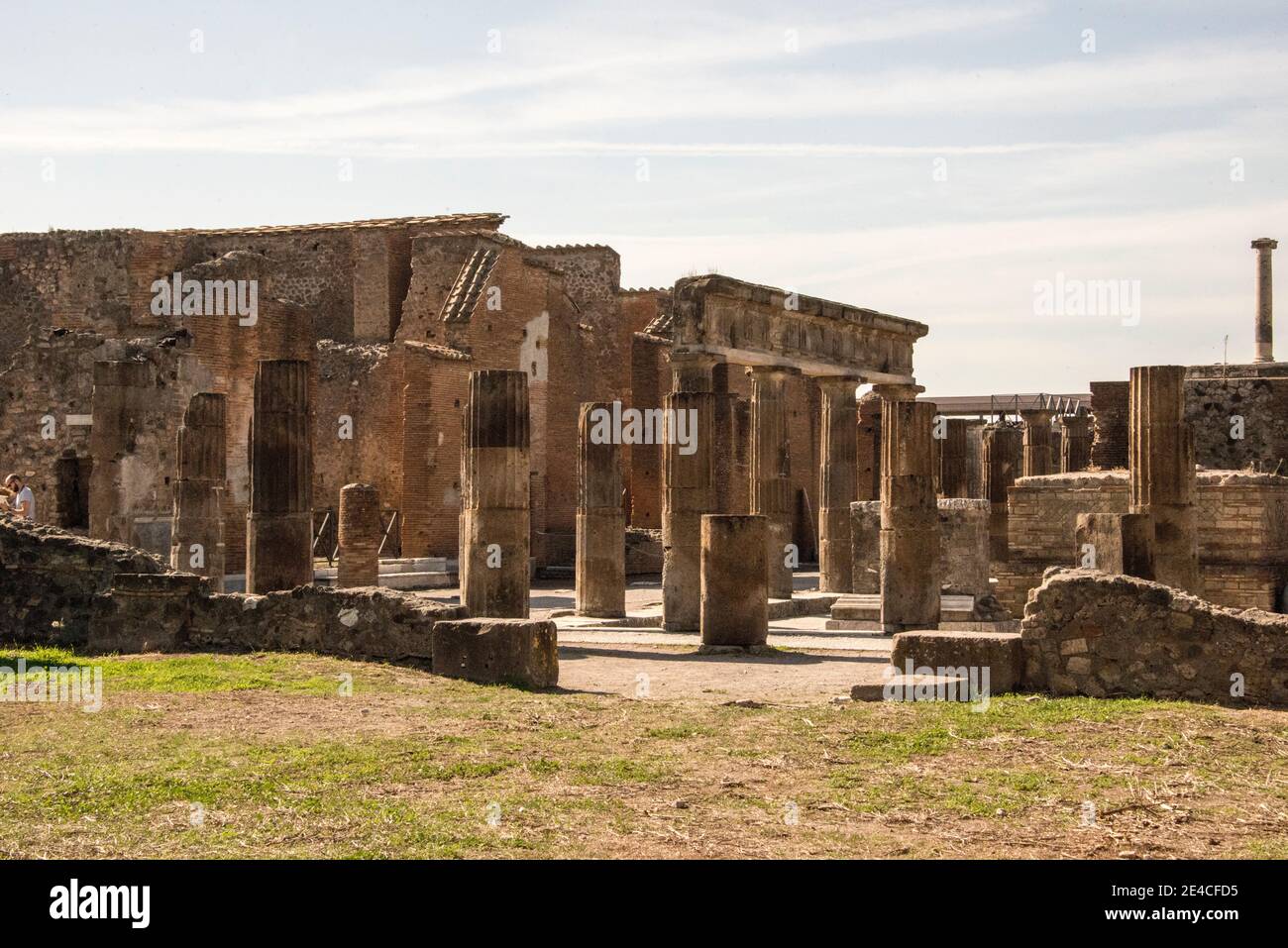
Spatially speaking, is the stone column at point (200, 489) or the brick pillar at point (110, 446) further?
the brick pillar at point (110, 446)

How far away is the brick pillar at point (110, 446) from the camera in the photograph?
22.0m

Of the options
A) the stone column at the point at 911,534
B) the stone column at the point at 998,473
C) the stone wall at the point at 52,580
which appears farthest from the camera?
the stone column at the point at 998,473

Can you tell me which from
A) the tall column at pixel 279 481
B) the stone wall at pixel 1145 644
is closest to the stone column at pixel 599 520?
the tall column at pixel 279 481

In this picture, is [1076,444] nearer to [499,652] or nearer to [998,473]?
[998,473]

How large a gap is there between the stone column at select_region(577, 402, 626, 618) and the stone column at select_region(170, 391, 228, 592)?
471cm

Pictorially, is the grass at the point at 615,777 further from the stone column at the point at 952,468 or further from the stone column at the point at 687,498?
the stone column at the point at 952,468

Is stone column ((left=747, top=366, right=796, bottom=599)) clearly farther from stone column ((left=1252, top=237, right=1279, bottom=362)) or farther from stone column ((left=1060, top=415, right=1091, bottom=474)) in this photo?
stone column ((left=1252, top=237, right=1279, bottom=362))

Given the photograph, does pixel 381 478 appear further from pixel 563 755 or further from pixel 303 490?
pixel 563 755

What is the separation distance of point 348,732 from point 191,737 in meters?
0.92

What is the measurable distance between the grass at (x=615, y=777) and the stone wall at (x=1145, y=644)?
315mm

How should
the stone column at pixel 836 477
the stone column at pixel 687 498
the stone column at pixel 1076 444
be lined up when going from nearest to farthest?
the stone column at pixel 687 498, the stone column at pixel 836 477, the stone column at pixel 1076 444

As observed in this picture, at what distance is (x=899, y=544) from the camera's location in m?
16.9

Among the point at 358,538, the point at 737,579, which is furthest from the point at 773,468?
the point at 737,579

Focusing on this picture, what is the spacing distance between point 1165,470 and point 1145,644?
17.3 feet
